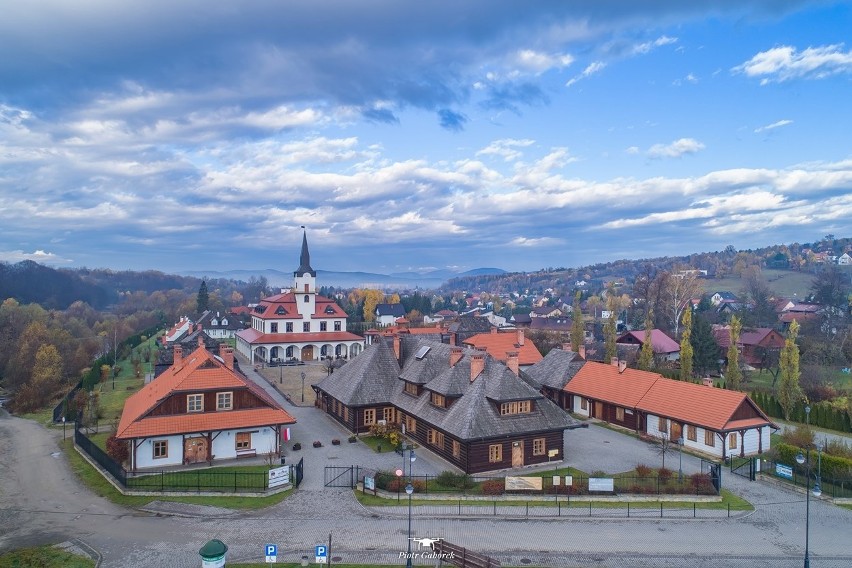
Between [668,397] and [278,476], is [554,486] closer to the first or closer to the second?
[278,476]

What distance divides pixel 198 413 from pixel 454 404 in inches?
580

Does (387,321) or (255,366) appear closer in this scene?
(255,366)

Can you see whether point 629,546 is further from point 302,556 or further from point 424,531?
point 302,556

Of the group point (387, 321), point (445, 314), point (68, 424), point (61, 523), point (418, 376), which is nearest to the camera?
point (61, 523)

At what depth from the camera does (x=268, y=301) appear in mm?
78625

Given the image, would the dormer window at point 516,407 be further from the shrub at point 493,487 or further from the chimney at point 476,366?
the shrub at point 493,487

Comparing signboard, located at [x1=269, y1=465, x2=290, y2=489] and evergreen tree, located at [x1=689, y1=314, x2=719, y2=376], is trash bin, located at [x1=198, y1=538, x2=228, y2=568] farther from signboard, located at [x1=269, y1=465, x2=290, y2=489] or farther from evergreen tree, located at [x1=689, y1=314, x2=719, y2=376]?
evergreen tree, located at [x1=689, y1=314, x2=719, y2=376]

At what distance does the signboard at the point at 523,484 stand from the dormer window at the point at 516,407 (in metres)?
5.69

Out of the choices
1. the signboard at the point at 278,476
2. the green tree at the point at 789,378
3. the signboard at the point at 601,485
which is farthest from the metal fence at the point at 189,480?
the green tree at the point at 789,378

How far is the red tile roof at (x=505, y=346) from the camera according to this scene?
58656 millimetres

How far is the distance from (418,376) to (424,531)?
15.6 meters

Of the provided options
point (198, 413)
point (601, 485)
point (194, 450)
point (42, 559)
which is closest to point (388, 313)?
point (198, 413)

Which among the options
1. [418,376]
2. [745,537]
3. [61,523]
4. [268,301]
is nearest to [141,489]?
[61,523]

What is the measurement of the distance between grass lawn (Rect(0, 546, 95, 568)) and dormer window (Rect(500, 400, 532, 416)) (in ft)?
67.2
